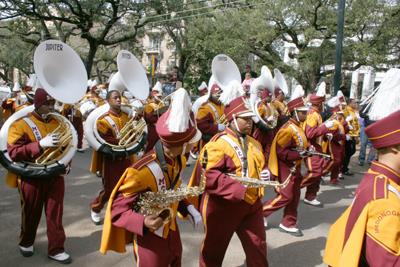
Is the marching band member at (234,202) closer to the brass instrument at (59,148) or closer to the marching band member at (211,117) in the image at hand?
the brass instrument at (59,148)

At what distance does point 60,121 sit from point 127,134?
3.84 ft

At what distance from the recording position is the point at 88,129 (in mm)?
4809

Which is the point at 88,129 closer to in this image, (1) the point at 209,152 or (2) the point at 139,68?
(2) the point at 139,68

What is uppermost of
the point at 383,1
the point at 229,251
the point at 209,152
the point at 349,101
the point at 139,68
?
the point at 383,1

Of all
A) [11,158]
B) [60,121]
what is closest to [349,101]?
[60,121]

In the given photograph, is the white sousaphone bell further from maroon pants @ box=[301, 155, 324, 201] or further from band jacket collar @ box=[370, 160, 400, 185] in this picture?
band jacket collar @ box=[370, 160, 400, 185]

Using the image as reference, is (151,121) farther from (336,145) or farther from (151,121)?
(336,145)

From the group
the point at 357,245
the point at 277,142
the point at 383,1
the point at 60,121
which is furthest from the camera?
the point at 383,1

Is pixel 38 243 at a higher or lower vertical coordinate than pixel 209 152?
lower

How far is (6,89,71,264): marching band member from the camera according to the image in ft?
11.7

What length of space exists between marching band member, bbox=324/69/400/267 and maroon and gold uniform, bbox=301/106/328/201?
3744mm

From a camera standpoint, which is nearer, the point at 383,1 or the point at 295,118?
the point at 295,118

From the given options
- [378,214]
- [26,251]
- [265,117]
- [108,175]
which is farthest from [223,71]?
[378,214]

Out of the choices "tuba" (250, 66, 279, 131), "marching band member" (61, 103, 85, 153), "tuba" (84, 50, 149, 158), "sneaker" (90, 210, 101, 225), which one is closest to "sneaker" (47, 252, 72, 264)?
"sneaker" (90, 210, 101, 225)
